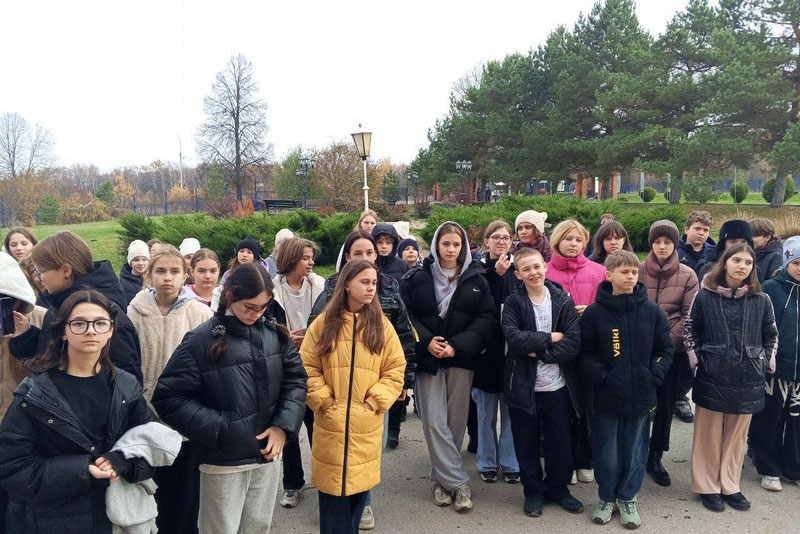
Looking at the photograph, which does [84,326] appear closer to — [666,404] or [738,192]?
[666,404]

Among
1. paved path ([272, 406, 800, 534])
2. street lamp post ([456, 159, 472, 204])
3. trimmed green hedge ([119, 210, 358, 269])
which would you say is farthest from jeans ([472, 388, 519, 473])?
street lamp post ([456, 159, 472, 204])

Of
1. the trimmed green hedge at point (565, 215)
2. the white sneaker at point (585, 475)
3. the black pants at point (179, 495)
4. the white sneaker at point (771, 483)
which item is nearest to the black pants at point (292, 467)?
the black pants at point (179, 495)

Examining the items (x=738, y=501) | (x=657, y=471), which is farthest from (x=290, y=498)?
(x=738, y=501)

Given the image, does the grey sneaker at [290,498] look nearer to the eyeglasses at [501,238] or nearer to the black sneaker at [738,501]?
the eyeglasses at [501,238]

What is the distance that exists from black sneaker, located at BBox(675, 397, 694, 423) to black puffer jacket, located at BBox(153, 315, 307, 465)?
4275 millimetres

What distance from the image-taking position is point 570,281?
4441mm

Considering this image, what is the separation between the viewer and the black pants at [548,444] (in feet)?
12.4

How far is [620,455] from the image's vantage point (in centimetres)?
371

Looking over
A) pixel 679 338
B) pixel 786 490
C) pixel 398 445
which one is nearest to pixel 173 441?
pixel 398 445

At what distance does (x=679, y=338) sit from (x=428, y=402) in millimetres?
2106

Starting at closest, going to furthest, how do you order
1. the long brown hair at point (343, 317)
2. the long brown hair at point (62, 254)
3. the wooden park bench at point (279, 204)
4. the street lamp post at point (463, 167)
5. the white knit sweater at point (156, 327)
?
the long brown hair at point (62, 254), the long brown hair at point (343, 317), the white knit sweater at point (156, 327), the wooden park bench at point (279, 204), the street lamp post at point (463, 167)

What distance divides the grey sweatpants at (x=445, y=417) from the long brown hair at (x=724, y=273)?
186cm

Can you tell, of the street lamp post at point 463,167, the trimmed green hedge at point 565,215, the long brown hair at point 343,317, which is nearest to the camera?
the long brown hair at point 343,317

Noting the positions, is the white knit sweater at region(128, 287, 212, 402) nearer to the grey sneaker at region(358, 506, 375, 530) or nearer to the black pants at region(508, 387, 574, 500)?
the grey sneaker at region(358, 506, 375, 530)
